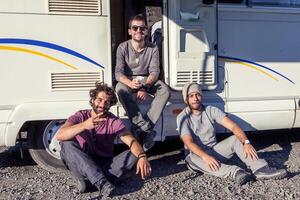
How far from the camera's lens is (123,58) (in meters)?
5.85

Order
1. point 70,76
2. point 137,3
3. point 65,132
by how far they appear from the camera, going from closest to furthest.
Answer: point 65,132 → point 70,76 → point 137,3

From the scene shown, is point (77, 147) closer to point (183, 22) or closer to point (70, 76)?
point (70, 76)

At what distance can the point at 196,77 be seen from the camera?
6.07m

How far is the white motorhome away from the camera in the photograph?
547 centimetres

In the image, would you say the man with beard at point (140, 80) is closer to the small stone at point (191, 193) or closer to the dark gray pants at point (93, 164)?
the dark gray pants at point (93, 164)

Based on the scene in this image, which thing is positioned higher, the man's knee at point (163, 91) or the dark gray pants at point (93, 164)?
the man's knee at point (163, 91)

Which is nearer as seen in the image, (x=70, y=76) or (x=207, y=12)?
(x=70, y=76)

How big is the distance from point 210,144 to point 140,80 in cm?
104

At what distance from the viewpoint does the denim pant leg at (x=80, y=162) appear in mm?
4820

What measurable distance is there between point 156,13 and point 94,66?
66.4 inches

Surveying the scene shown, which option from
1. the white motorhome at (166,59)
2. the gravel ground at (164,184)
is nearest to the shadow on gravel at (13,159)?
the gravel ground at (164,184)

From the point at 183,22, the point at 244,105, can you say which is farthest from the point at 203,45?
the point at 244,105

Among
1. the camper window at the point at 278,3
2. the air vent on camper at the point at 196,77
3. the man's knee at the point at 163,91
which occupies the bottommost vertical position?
the man's knee at the point at 163,91

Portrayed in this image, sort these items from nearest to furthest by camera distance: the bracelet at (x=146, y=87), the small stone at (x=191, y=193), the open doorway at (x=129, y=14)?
1. the small stone at (x=191, y=193)
2. the bracelet at (x=146, y=87)
3. the open doorway at (x=129, y=14)
